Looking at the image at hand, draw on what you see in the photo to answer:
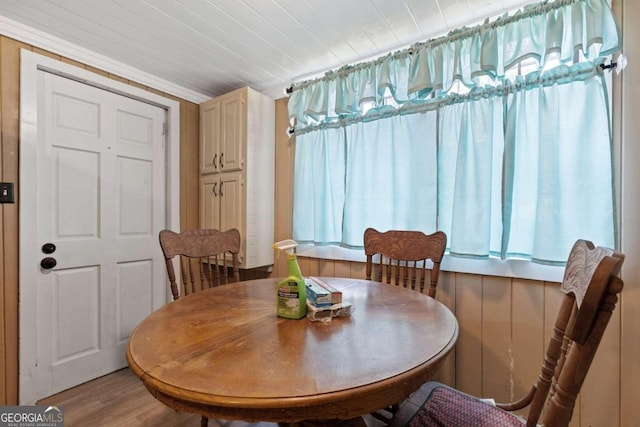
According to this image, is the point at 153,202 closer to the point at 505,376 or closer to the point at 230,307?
the point at 230,307

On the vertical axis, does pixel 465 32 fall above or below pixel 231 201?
above

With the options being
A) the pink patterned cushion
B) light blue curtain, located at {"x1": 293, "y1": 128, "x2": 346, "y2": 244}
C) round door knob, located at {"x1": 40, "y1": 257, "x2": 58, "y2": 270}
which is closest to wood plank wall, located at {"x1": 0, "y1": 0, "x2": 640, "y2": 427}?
round door knob, located at {"x1": 40, "y1": 257, "x2": 58, "y2": 270}

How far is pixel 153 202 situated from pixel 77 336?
42.3 inches

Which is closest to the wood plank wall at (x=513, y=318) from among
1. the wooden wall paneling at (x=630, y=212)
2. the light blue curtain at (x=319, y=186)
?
the wooden wall paneling at (x=630, y=212)

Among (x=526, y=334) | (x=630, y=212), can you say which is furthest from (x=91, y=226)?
(x=630, y=212)

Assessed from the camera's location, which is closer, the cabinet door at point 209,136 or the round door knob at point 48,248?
the round door knob at point 48,248

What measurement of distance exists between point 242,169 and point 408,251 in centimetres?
144

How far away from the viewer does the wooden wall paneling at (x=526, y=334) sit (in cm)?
150

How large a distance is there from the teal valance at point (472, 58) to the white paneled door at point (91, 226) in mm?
1415

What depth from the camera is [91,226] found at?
213cm

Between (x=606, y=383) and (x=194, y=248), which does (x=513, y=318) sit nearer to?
(x=606, y=383)

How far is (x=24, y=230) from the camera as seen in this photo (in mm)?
1802

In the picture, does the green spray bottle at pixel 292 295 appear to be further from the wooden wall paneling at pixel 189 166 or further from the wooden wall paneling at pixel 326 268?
the wooden wall paneling at pixel 189 166

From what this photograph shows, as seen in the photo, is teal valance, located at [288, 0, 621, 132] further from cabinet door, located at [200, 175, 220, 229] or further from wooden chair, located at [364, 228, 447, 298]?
cabinet door, located at [200, 175, 220, 229]
